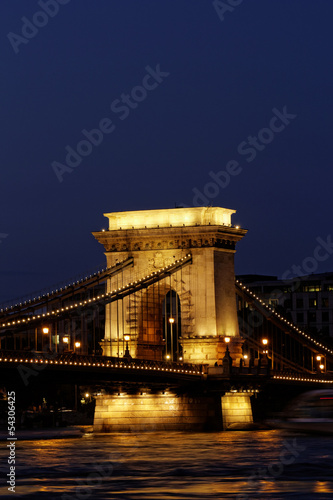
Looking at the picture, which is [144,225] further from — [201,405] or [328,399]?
[328,399]

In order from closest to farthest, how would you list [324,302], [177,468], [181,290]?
[177,468] → [181,290] → [324,302]

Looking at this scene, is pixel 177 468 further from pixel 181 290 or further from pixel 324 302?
pixel 324 302

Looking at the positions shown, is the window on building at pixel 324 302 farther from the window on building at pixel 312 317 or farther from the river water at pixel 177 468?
the river water at pixel 177 468

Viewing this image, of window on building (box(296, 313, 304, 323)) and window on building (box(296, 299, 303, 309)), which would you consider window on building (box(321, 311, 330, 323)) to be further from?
window on building (box(296, 299, 303, 309))

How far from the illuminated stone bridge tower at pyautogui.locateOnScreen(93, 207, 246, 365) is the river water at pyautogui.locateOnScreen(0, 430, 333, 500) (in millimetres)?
16469

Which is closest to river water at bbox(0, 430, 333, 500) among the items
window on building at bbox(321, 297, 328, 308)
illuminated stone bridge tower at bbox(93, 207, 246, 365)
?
illuminated stone bridge tower at bbox(93, 207, 246, 365)

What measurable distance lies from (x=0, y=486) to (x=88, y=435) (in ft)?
154

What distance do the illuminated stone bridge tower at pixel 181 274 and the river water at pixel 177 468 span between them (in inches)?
648

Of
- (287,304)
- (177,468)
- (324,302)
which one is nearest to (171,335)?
(177,468)

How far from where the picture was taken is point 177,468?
59500mm

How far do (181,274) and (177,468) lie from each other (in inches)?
1704

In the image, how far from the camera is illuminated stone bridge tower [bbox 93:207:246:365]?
10131 cm

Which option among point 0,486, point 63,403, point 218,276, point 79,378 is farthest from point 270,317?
point 0,486

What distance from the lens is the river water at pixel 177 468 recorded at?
4900 centimetres
